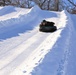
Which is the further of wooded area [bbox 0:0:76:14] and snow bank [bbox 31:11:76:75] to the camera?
wooded area [bbox 0:0:76:14]

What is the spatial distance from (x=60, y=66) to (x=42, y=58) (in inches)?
12.4

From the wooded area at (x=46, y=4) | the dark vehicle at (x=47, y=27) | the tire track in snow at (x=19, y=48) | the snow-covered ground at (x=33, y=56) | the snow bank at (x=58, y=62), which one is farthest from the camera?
the wooded area at (x=46, y=4)

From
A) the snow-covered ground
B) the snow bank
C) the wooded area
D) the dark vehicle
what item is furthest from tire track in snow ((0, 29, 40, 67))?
the wooded area

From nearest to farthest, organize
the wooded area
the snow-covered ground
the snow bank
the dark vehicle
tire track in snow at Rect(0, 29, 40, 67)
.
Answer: the snow bank < the snow-covered ground < tire track in snow at Rect(0, 29, 40, 67) < the dark vehicle < the wooded area

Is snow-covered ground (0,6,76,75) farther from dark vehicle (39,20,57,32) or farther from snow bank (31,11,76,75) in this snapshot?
dark vehicle (39,20,57,32)

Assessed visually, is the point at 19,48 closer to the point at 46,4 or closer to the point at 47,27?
the point at 47,27

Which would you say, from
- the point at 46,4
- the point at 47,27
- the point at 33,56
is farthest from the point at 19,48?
the point at 46,4

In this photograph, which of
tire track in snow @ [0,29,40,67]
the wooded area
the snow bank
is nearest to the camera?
the snow bank

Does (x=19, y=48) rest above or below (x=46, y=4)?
above

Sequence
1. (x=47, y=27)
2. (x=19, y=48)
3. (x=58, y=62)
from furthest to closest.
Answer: (x=47, y=27), (x=19, y=48), (x=58, y=62)

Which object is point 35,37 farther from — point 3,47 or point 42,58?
point 42,58

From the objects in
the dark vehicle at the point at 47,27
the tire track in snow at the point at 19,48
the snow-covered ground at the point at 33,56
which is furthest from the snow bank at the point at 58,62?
the dark vehicle at the point at 47,27

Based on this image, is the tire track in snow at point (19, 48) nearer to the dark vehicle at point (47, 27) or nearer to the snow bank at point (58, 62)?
the snow bank at point (58, 62)

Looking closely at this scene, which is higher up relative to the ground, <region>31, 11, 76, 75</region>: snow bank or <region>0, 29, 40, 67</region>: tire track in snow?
<region>31, 11, 76, 75</region>: snow bank
